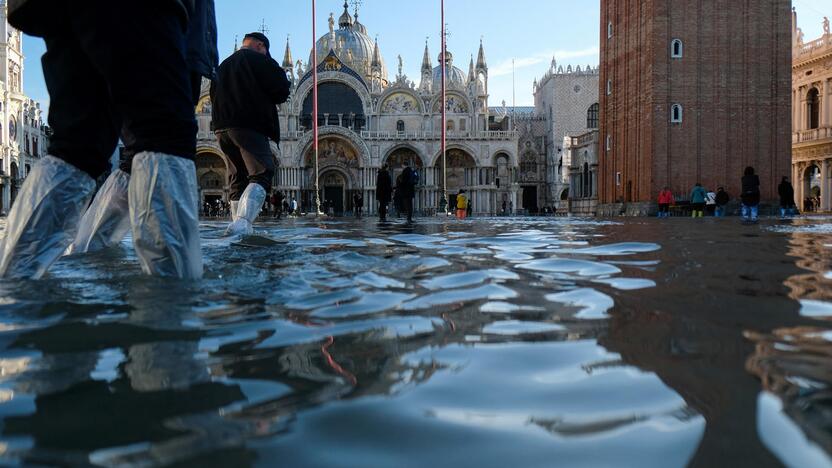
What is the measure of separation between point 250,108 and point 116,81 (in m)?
3.63

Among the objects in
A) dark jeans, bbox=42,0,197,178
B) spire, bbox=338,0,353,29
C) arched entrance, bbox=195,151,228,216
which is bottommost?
dark jeans, bbox=42,0,197,178

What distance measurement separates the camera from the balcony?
36.8 metres

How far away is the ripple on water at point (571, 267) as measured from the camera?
3256 millimetres

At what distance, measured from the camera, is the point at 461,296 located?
94.5 inches

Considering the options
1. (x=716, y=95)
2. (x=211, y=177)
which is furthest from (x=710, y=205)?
(x=211, y=177)

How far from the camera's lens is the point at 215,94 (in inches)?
249

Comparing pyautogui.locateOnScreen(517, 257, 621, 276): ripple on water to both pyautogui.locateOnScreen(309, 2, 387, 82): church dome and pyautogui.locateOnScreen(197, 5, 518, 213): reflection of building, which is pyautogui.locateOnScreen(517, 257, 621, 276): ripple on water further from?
pyautogui.locateOnScreen(309, 2, 387, 82): church dome

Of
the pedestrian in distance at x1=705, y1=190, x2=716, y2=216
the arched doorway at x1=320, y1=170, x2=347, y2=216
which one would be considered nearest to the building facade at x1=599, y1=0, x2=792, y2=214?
the pedestrian in distance at x1=705, y1=190, x2=716, y2=216

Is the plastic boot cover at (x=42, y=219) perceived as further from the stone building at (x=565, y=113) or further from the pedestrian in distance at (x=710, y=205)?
the stone building at (x=565, y=113)

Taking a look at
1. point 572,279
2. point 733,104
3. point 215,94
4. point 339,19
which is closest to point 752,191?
point 733,104

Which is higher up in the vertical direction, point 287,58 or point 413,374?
point 287,58

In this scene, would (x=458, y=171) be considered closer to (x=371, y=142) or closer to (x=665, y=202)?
(x=371, y=142)

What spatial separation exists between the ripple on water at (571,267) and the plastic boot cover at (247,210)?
3141 millimetres

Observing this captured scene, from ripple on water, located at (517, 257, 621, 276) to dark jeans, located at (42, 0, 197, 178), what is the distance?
5.77 ft
